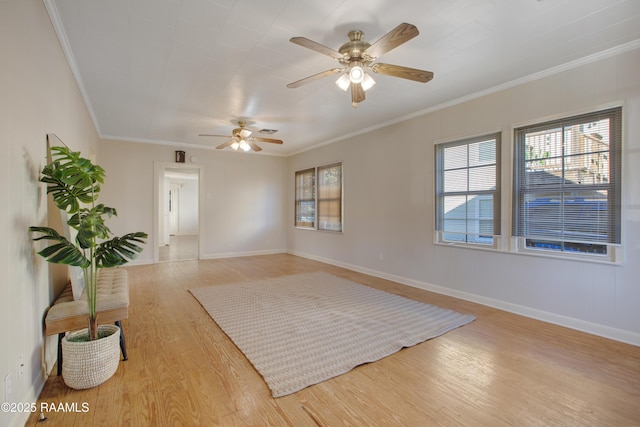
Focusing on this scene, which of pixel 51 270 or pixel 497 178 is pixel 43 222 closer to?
pixel 51 270

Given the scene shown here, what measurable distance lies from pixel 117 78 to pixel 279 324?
3.22 metres

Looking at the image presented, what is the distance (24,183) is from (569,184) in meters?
4.44

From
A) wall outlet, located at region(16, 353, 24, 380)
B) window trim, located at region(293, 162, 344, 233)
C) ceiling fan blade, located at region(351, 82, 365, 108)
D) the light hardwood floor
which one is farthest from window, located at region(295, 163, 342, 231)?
wall outlet, located at region(16, 353, 24, 380)

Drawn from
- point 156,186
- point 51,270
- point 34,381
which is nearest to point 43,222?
point 51,270

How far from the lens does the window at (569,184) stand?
8.98 ft

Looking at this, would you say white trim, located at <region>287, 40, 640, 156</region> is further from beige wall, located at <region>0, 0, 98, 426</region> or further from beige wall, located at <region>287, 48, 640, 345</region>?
beige wall, located at <region>0, 0, 98, 426</region>

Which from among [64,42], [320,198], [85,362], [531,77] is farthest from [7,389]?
[320,198]

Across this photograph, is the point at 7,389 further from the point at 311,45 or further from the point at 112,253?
the point at 311,45

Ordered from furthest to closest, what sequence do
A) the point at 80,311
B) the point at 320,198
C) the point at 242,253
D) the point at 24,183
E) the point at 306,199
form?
the point at 242,253
the point at 306,199
the point at 320,198
the point at 80,311
the point at 24,183

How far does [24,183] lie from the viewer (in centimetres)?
170

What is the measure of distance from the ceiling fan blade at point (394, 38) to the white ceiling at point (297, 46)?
231 mm

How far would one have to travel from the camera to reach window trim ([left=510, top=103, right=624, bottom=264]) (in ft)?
8.75

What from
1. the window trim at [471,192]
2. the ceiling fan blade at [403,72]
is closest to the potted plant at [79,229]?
the ceiling fan blade at [403,72]

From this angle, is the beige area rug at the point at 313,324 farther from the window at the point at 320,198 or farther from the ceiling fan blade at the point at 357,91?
the ceiling fan blade at the point at 357,91
